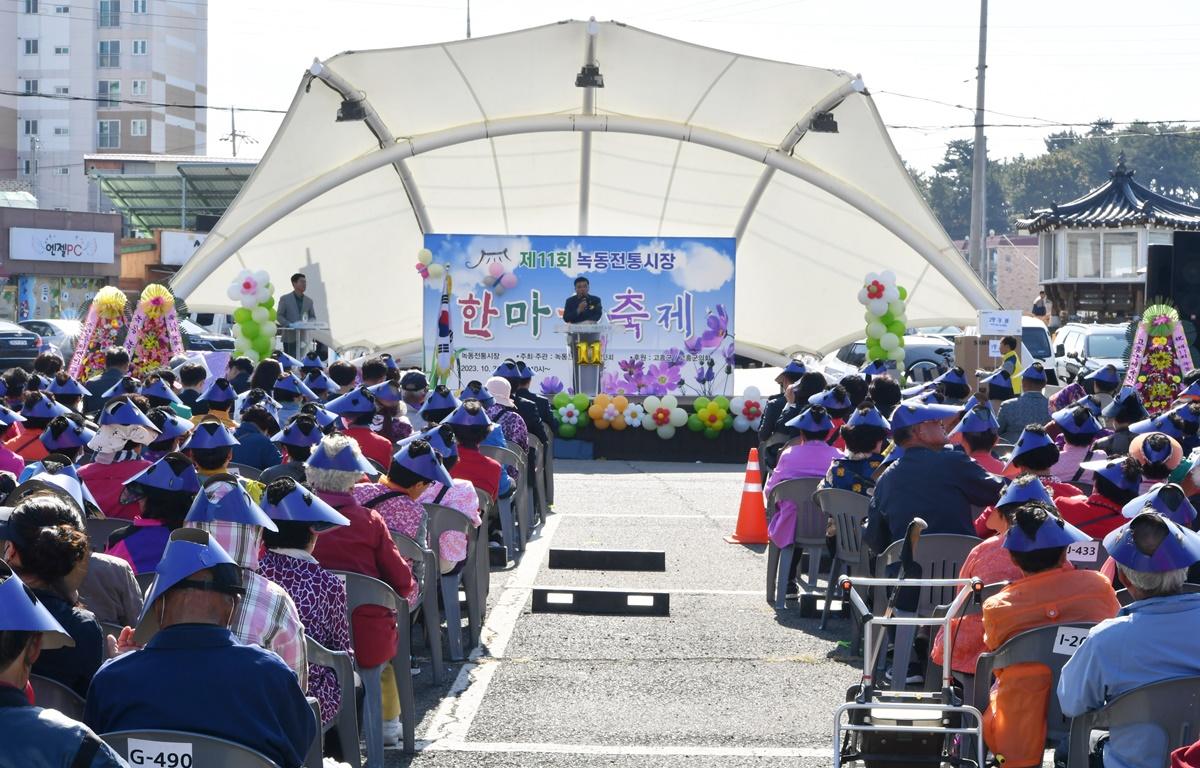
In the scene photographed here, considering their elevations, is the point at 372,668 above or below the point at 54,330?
below

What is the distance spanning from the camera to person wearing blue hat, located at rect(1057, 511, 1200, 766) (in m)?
4.41

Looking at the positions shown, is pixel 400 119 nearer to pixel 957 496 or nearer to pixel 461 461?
pixel 461 461

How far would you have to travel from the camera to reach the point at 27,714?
2699mm

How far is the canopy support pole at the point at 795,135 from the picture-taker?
840 inches

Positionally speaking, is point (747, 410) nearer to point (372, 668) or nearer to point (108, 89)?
point (372, 668)

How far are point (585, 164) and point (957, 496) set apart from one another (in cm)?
1893

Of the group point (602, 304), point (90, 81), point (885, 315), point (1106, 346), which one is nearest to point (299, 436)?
point (602, 304)

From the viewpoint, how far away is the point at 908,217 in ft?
76.3

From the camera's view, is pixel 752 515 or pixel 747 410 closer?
pixel 752 515

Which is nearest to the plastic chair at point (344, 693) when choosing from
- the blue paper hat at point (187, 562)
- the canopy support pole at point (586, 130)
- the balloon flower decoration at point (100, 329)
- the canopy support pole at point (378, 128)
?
the blue paper hat at point (187, 562)

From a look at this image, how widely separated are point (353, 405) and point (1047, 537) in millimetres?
5682

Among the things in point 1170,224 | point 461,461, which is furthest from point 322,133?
point 1170,224

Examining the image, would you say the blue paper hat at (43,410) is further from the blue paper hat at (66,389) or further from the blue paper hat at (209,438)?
the blue paper hat at (209,438)

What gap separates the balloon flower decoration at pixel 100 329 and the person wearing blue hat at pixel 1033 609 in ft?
49.4
